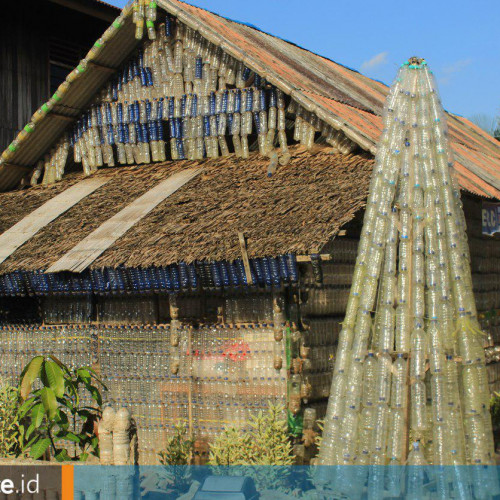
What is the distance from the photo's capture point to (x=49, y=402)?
889 centimetres

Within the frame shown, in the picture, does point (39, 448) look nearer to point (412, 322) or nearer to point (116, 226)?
point (116, 226)

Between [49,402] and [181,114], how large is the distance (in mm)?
5110

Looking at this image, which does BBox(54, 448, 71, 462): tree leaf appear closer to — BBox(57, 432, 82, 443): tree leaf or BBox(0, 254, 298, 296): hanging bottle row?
BBox(57, 432, 82, 443): tree leaf

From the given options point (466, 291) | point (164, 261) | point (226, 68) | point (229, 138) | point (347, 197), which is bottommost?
point (466, 291)

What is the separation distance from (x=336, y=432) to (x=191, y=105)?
6.44 m

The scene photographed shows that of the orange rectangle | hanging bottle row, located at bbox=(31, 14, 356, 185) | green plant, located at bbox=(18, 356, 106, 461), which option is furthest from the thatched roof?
the orange rectangle

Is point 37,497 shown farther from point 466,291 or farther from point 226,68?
point 226,68

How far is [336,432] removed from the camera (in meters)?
7.14

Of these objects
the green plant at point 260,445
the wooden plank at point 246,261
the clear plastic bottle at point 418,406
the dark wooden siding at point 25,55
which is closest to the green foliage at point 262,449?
the green plant at point 260,445

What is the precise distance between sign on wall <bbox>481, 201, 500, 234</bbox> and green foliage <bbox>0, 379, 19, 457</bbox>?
6639mm

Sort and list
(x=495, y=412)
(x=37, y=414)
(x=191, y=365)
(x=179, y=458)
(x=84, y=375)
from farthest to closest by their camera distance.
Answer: (x=495, y=412) → (x=191, y=365) → (x=84, y=375) → (x=179, y=458) → (x=37, y=414)

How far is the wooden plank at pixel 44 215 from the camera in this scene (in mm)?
11445

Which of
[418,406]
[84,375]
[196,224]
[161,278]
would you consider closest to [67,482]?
[84,375]

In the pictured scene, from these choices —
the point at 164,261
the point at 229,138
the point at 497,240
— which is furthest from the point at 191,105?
the point at 497,240
